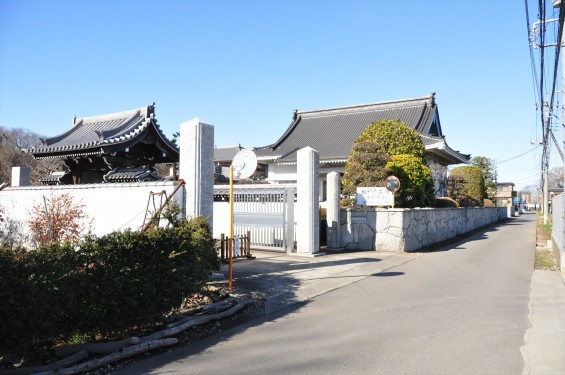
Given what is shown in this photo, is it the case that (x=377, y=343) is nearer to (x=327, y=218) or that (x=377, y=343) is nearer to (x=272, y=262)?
(x=272, y=262)

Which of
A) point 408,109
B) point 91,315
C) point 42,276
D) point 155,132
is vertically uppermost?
point 408,109

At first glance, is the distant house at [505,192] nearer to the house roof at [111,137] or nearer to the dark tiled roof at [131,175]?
the house roof at [111,137]

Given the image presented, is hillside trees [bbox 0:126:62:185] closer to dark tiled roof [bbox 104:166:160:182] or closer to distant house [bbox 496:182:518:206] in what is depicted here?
dark tiled roof [bbox 104:166:160:182]

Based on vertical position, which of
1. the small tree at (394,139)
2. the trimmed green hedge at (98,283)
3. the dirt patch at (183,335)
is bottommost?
the dirt patch at (183,335)

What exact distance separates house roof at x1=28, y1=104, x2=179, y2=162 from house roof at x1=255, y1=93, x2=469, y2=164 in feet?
41.5

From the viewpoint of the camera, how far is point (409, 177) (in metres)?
17.9

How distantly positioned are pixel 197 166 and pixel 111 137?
5.35 metres

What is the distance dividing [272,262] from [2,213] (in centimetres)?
849

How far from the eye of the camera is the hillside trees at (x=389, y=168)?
17.5m

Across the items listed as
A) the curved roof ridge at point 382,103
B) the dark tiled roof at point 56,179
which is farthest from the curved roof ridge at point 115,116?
the curved roof ridge at point 382,103

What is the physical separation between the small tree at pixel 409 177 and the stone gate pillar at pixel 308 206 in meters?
4.85

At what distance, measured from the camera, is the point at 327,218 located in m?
16.0

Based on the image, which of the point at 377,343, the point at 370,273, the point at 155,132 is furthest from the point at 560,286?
the point at 155,132

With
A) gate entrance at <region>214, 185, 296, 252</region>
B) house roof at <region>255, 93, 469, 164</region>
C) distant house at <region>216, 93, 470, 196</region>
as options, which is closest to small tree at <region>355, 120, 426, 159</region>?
distant house at <region>216, 93, 470, 196</region>
